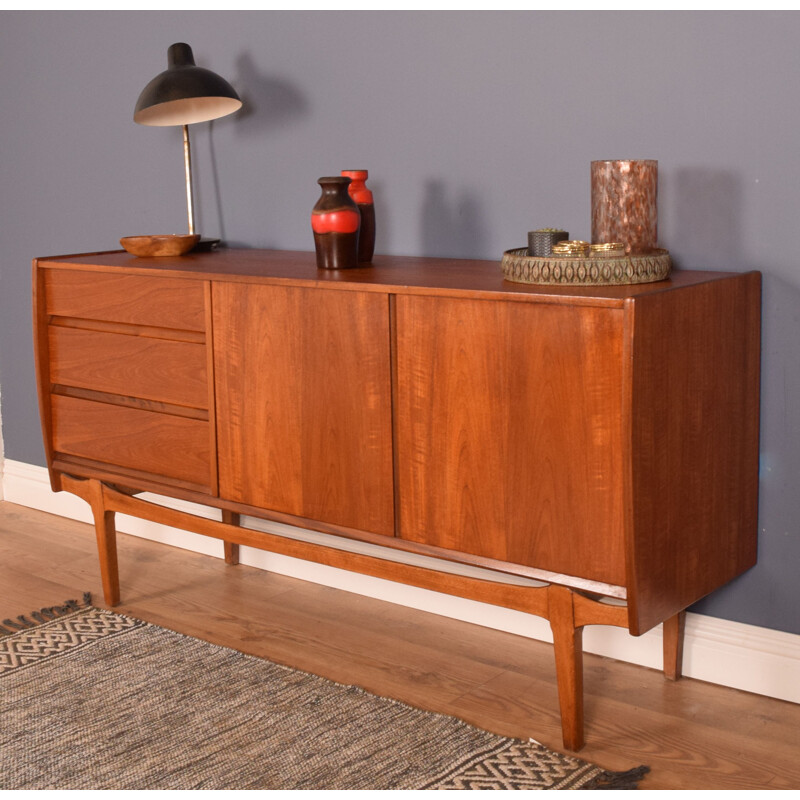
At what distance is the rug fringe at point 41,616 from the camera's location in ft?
8.32

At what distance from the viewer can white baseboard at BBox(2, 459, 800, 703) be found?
2102 millimetres

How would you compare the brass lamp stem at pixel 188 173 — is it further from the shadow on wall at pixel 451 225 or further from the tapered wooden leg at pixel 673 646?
the tapered wooden leg at pixel 673 646

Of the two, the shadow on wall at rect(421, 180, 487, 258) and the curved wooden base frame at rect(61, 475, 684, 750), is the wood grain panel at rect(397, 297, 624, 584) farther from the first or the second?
the shadow on wall at rect(421, 180, 487, 258)

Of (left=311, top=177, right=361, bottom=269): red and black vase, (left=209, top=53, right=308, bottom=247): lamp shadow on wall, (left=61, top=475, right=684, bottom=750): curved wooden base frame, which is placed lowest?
(left=61, top=475, right=684, bottom=750): curved wooden base frame

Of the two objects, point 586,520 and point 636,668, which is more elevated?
point 586,520

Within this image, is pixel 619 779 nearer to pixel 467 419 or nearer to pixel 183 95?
pixel 467 419

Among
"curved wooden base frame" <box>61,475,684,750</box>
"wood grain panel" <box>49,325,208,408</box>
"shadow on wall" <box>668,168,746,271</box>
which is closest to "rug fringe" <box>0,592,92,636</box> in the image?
"curved wooden base frame" <box>61,475,684,750</box>

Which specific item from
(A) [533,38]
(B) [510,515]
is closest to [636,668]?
(B) [510,515]

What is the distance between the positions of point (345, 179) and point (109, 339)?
73 centimetres

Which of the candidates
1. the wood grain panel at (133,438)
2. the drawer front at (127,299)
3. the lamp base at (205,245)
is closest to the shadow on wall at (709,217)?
the drawer front at (127,299)

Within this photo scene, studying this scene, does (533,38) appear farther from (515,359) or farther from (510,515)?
(510,515)

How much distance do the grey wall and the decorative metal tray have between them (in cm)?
28

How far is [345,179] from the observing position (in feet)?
7.21

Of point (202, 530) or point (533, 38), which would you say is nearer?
point (533, 38)
